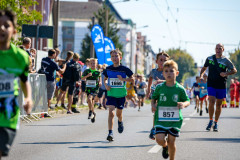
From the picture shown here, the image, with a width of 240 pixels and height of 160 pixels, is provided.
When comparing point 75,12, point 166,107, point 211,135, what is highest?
point 75,12

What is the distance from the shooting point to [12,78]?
5023 millimetres

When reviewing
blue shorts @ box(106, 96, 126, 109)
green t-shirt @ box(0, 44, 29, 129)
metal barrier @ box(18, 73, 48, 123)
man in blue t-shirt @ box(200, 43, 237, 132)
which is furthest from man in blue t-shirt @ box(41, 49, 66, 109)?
green t-shirt @ box(0, 44, 29, 129)

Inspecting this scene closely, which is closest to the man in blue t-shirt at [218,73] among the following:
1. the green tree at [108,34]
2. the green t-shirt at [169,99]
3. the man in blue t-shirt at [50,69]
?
the man in blue t-shirt at [50,69]

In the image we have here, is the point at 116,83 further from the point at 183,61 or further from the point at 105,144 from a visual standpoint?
the point at 183,61

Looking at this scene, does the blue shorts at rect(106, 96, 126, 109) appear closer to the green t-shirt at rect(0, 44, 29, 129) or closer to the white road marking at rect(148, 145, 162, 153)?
the white road marking at rect(148, 145, 162, 153)

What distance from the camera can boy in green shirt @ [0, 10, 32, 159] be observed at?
189 inches

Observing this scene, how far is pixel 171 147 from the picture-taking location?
691 centimetres

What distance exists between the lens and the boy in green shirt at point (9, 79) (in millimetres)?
4805

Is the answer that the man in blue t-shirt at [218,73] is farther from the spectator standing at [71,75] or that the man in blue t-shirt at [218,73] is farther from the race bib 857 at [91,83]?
the spectator standing at [71,75]

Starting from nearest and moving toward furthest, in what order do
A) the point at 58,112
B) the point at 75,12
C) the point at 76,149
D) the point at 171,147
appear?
the point at 171,147 → the point at 76,149 → the point at 58,112 → the point at 75,12

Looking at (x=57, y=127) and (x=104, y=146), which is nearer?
(x=104, y=146)

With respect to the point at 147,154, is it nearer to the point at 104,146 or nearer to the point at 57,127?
the point at 104,146

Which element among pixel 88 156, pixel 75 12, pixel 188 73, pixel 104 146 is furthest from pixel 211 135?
pixel 188 73

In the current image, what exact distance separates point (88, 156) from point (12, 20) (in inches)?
151
